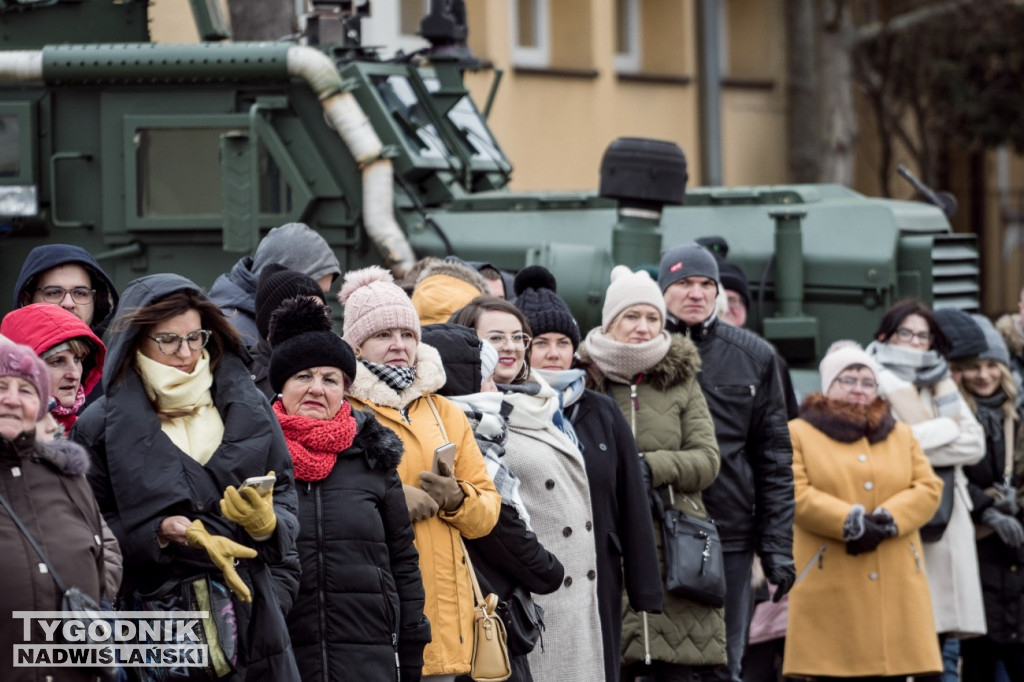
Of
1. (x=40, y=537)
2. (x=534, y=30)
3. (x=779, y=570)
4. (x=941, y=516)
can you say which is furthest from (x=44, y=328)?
(x=534, y=30)

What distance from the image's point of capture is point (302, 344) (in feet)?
18.2

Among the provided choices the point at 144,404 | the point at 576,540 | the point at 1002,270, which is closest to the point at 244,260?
the point at 576,540

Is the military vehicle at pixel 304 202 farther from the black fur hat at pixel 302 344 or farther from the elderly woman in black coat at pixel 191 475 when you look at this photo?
the elderly woman in black coat at pixel 191 475

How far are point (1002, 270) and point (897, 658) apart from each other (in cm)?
1945

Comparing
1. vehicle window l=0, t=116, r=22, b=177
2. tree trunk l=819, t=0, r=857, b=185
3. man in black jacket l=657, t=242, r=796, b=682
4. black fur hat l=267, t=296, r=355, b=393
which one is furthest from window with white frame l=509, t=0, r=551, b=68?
black fur hat l=267, t=296, r=355, b=393

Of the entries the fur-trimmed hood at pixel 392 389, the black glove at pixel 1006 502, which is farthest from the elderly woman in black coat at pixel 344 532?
the black glove at pixel 1006 502

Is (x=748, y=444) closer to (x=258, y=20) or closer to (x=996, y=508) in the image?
(x=996, y=508)

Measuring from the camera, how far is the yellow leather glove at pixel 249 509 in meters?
5.00

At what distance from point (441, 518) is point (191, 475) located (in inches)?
40.0

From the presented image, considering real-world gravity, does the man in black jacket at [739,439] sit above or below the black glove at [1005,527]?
above

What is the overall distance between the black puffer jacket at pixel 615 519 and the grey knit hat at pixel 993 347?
2.76 meters

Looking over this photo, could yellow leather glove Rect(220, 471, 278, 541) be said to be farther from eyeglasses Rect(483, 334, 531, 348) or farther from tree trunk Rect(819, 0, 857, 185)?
tree trunk Rect(819, 0, 857, 185)

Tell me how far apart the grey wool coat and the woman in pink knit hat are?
1.62ft

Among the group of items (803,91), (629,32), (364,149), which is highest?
(629,32)
